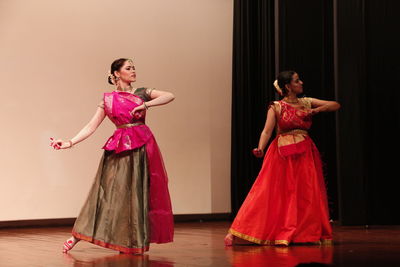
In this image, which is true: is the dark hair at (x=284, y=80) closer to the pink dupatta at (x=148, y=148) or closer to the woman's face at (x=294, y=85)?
the woman's face at (x=294, y=85)

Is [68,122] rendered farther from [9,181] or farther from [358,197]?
[358,197]

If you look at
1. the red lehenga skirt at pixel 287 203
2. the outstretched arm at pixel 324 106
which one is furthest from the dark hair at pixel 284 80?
the red lehenga skirt at pixel 287 203

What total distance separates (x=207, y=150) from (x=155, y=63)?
1.12 metres

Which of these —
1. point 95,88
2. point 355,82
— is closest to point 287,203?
point 355,82

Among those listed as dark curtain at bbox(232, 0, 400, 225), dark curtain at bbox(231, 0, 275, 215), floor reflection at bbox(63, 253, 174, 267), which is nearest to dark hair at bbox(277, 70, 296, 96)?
dark curtain at bbox(232, 0, 400, 225)

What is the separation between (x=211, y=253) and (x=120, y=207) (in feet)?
1.99

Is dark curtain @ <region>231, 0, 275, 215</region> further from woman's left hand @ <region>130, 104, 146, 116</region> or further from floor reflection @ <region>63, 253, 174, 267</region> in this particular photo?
floor reflection @ <region>63, 253, 174, 267</region>

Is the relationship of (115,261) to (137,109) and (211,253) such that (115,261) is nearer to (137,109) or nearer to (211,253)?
(211,253)

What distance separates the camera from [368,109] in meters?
5.93

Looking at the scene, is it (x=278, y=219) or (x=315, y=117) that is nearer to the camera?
(x=278, y=219)

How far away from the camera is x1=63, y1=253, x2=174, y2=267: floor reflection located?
11.2 ft

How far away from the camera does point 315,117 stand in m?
6.29

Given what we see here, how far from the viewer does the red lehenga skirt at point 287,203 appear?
444cm

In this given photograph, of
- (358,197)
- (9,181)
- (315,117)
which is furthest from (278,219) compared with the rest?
(9,181)
